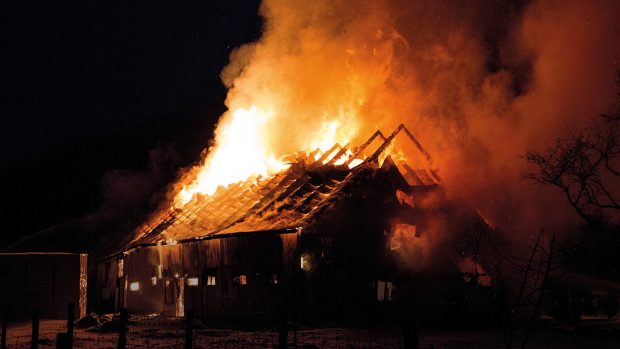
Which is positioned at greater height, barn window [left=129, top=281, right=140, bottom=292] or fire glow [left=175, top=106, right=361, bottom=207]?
fire glow [left=175, top=106, right=361, bottom=207]

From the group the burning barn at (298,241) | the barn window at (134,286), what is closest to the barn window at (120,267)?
the barn window at (134,286)

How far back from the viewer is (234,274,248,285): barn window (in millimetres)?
21375

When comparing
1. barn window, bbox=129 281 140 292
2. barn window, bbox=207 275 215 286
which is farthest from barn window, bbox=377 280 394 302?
barn window, bbox=129 281 140 292

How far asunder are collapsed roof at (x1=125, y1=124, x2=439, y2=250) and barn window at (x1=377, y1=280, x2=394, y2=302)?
3.76 meters

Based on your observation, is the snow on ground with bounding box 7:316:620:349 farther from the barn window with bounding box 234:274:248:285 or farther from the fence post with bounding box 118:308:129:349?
the fence post with bounding box 118:308:129:349

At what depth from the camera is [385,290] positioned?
2103 centimetres

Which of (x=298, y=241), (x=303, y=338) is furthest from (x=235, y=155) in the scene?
(x=303, y=338)

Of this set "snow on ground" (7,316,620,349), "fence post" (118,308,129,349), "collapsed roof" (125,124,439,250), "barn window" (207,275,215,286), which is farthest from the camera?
"barn window" (207,275,215,286)

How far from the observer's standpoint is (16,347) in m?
15.1

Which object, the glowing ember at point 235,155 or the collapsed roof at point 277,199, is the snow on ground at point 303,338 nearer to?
the collapsed roof at point 277,199

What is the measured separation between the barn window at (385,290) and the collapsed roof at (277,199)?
3.76m

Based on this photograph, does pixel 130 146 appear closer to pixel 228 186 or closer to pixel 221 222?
pixel 228 186

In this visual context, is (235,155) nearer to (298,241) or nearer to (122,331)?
(298,241)

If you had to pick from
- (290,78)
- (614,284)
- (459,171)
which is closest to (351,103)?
(290,78)
